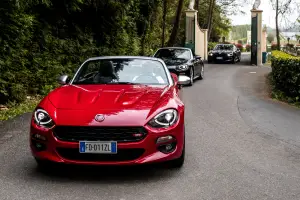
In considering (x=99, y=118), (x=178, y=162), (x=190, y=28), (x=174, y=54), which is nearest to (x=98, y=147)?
(x=99, y=118)

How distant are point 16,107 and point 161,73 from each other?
16.6ft

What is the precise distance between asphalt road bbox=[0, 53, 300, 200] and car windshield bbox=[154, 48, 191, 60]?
8.78 m

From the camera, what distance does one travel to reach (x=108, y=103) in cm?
537

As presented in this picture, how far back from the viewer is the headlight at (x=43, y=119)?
515 centimetres

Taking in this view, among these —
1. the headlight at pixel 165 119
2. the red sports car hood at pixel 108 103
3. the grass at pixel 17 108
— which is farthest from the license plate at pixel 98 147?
the grass at pixel 17 108

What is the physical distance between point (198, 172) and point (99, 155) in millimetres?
1322

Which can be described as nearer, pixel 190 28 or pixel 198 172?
pixel 198 172

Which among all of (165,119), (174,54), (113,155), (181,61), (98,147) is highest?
(174,54)

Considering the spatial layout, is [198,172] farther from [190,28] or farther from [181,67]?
[190,28]

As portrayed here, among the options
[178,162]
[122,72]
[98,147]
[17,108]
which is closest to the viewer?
[98,147]

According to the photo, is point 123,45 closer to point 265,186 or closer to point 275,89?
point 275,89

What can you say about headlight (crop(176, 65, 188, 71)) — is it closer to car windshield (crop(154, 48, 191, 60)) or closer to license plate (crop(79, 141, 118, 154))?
car windshield (crop(154, 48, 191, 60))

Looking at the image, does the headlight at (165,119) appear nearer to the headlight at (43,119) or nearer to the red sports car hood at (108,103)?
the red sports car hood at (108,103)

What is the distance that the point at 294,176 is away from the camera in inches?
216
